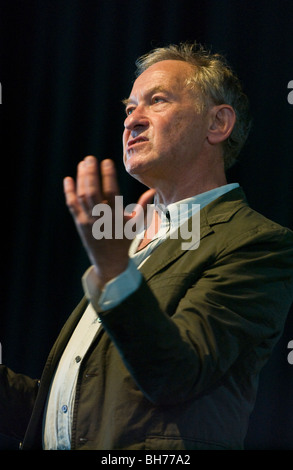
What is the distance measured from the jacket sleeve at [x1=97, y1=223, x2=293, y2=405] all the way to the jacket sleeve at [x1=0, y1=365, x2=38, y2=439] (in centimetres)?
61

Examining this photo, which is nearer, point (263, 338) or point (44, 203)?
point (263, 338)

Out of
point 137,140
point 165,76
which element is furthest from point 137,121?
point 165,76

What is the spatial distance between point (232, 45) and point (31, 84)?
90cm

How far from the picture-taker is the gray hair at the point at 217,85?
184 cm

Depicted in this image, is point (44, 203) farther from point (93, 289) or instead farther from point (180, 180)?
point (93, 289)

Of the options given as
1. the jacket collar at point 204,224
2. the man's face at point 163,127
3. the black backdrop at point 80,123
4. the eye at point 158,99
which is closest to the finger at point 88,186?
the jacket collar at point 204,224

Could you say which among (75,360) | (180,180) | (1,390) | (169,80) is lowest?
(1,390)

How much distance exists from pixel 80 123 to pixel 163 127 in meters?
1.03

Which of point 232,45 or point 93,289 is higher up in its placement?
point 232,45

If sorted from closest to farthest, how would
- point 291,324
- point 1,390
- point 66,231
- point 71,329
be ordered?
point 71,329, point 1,390, point 291,324, point 66,231

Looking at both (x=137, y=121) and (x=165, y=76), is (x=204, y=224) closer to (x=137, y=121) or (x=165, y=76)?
(x=137, y=121)

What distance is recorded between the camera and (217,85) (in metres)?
1.87

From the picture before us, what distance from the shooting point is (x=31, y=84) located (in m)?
2.65

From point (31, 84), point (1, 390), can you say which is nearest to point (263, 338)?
point (1, 390)
